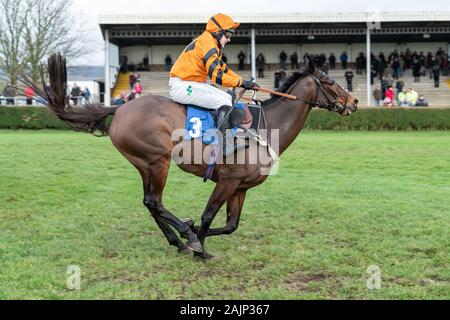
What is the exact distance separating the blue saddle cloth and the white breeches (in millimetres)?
80

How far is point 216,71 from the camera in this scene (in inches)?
202

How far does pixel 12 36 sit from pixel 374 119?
82.8 feet

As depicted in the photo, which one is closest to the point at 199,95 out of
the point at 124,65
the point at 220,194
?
the point at 220,194

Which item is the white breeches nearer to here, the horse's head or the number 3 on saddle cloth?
the number 3 on saddle cloth

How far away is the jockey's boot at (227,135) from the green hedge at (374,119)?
58.7 ft

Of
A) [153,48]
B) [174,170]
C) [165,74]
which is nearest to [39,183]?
[174,170]

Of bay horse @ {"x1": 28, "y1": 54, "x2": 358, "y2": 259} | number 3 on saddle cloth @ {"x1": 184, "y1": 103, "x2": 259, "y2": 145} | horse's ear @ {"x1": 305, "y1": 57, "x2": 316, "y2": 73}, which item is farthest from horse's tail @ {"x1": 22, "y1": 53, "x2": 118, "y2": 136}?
horse's ear @ {"x1": 305, "y1": 57, "x2": 316, "y2": 73}

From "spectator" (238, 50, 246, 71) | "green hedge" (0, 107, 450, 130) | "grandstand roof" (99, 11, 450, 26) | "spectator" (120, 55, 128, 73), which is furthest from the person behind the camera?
"spectator" (120, 55, 128, 73)

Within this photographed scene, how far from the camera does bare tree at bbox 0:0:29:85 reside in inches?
1401

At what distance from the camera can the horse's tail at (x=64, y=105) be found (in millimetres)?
5609

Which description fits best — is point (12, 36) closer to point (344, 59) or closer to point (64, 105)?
point (344, 59)

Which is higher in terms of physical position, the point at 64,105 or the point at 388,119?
the point at 388,119

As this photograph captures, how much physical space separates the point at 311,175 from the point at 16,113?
16.3 metres

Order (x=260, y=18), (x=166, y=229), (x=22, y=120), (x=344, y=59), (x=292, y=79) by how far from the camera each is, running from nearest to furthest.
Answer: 1. (x=166, y=229)
2. (x=292, y=79)
3. (x=22, y=120)
4. (x=260, y=18)
5. (x=344, y=59)
